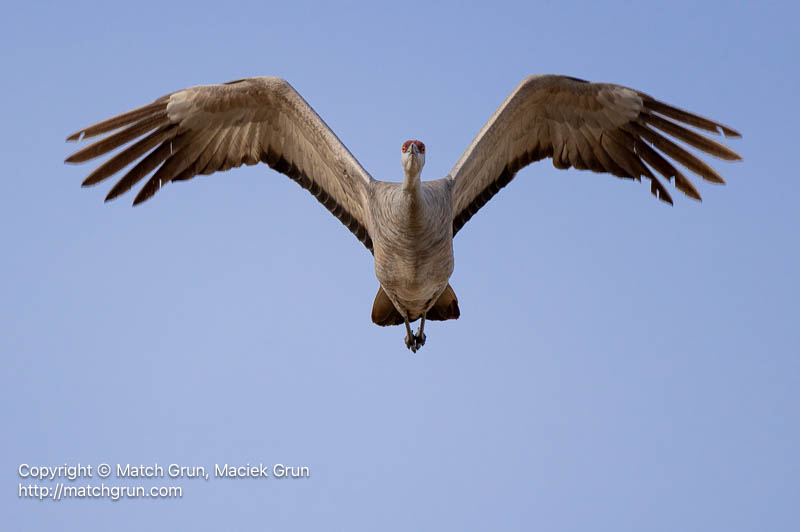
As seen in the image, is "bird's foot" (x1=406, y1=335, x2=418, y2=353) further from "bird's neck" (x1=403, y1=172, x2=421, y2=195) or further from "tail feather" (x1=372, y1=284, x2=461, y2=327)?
"bird's neck" (x1=403, y1=172, x2=421, y2=195)

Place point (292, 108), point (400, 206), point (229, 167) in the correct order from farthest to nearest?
point (229, 167) → point (292, 108) → point (400, 206)

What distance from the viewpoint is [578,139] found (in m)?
11.4

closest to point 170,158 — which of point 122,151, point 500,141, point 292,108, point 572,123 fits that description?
point 122,151

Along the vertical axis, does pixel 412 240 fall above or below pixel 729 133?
below

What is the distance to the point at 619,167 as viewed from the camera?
11359 millimetres

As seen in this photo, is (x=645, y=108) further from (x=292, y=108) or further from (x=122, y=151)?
(x=122, y=151)

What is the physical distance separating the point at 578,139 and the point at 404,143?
127 inches

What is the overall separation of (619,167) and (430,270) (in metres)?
3.29

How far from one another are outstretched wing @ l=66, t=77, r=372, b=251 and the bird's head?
46.3 inches

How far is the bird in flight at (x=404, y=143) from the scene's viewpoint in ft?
Result: 32.4

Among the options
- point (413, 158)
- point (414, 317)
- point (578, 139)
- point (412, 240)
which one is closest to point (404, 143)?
point (413, 158)

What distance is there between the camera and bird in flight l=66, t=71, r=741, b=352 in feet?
32.4

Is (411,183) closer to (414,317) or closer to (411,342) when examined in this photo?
→ (414,317)

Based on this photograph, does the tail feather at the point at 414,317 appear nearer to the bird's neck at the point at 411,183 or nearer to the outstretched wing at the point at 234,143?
the outstretched wing at the point at 234,143
